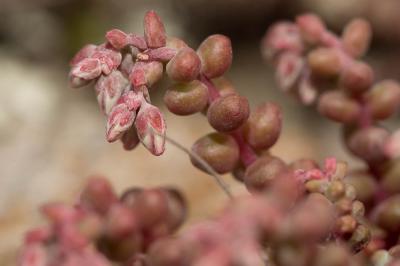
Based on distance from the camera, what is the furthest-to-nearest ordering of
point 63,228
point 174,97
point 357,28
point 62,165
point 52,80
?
point 52,80, point 62,165, point 357,28, point 174,97, point 63,228

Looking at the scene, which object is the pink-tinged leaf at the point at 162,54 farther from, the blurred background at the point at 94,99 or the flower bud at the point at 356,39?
the blurred background at the point at 94,99

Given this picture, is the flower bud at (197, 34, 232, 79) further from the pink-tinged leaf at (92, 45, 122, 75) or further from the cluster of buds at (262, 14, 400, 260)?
the cluster of buds at (262, 14, 400, 260)

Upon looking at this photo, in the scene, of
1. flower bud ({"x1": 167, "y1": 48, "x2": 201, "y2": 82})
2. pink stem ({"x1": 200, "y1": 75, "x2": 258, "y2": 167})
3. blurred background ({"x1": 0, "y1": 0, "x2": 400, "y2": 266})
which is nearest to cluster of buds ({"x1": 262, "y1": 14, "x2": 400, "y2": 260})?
pink stem ({"x1": 200, "y1": 75, "x2": 258, "y2": 167})

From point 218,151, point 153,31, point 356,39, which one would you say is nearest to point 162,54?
point 153,31

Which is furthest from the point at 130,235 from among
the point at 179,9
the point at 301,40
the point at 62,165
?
the point at 179,9

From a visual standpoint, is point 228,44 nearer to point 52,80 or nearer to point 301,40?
point 301,40

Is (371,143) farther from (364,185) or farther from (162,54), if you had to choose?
(162,54)
